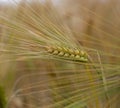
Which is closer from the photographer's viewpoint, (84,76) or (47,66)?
(84,76)

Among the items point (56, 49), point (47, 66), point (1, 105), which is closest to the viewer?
point (56, 49)

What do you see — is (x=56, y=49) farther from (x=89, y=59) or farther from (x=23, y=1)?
(x=23, y=1)

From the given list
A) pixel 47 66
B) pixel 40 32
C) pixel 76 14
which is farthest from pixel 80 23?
pixel 40 32

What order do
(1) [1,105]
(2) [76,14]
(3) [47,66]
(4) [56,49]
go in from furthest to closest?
1. (2) [76,14]
2. (3) [47,66]
3. (1) [1,105]
4. (4) [56,49]

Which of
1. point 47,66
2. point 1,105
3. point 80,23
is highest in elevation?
point 80,23

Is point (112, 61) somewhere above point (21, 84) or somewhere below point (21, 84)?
above

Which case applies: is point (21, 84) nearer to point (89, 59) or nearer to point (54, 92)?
point (54, 92)

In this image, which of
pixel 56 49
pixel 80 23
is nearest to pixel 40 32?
pixel 56 49
